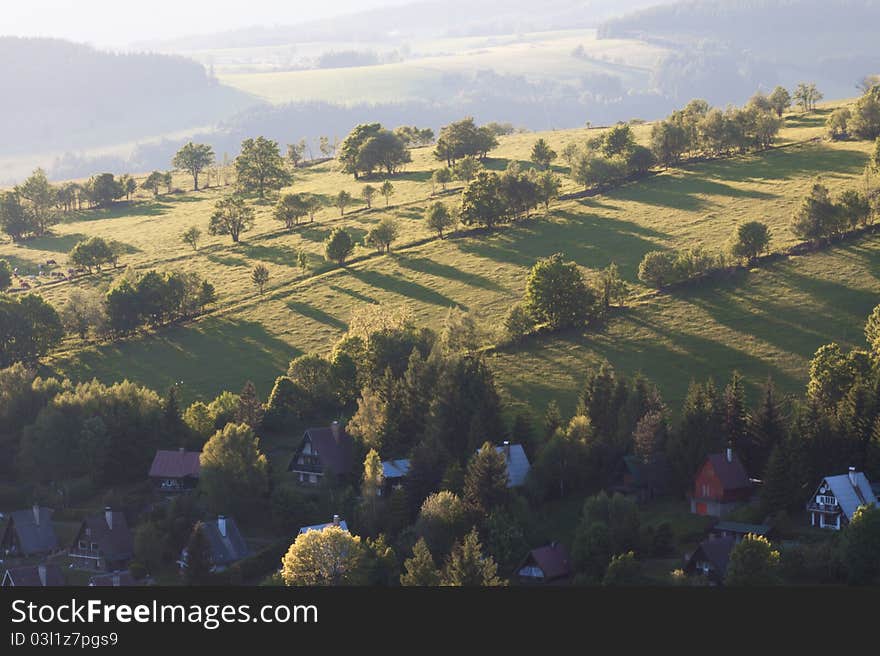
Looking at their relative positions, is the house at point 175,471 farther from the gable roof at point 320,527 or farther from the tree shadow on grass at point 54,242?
the tree shadow on grass at point 54,242

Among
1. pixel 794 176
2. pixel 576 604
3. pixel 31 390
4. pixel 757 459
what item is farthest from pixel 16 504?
pixel 794 176

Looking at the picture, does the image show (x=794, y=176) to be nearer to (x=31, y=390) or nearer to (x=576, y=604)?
(x=31, y=390)

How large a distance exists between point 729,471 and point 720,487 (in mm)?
1715

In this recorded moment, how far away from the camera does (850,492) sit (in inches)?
2785

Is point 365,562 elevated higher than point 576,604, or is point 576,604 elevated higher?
point 576,604

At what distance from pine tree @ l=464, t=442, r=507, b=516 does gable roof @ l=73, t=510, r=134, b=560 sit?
961 inches

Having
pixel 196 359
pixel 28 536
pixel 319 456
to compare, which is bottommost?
pixel 28 536

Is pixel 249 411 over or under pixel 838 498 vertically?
under

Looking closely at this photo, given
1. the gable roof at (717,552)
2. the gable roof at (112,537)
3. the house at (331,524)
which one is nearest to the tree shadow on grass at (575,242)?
the house at (331,524)

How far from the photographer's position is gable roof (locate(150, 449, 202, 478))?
94062 mm

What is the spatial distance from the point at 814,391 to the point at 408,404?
1213 inches

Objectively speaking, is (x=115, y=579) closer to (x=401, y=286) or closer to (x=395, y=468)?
(x=395, y=468)

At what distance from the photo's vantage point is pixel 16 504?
95250 millimetres

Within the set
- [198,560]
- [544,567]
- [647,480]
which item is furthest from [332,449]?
[544,567]
